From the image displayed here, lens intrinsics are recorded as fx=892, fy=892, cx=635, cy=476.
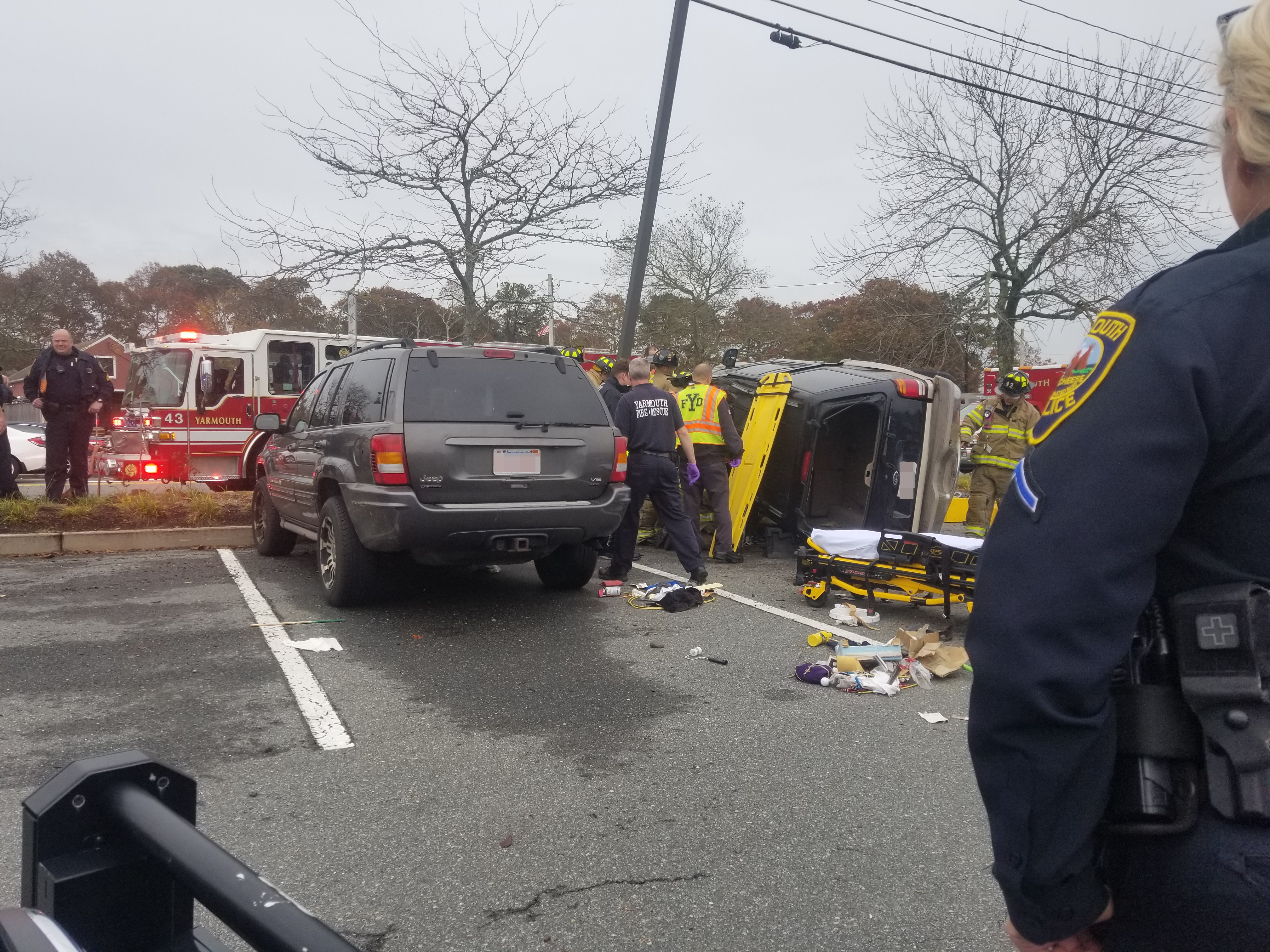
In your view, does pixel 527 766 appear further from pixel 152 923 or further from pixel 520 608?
pixel 520 608

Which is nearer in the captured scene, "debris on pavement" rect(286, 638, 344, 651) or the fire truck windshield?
"debris on pavement" rect(286, 638, 344, 651)

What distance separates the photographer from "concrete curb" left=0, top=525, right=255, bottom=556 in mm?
8344

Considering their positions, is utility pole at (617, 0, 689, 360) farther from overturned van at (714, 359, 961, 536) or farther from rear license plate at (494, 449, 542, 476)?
rear license plate at (494, 449, 542, 476)

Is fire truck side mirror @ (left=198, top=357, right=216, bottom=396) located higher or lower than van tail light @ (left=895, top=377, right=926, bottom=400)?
lower

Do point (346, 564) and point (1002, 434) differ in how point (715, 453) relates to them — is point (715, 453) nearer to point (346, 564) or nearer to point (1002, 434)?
point (1002, 434)

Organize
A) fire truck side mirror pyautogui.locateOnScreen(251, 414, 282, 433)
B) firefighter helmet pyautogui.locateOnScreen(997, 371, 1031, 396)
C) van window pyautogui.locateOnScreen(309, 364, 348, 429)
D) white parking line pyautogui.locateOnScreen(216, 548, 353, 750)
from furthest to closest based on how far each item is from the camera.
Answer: firefighter helmet pyautogui.locateOnScreen(997, 371, 1031, 396), fire truck side mirror pyautogui.locateOnScreen(251, 414, 282, 433), van window pyautogui.locateOnScreen(309, 364, 348, 429), white parking line pyautogui.locateOnScreen(216, 548, 353, 750)

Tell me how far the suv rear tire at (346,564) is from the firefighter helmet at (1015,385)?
6840mm

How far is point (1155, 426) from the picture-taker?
102cm

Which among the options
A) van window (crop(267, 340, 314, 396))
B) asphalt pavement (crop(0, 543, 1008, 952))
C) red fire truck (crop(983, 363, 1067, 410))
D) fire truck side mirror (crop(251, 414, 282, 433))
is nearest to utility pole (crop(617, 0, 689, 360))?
fire truck side mirror (crop(251, 414, 282, 433))

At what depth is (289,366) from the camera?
14.4 metres

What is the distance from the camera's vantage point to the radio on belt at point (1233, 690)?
3.33ft

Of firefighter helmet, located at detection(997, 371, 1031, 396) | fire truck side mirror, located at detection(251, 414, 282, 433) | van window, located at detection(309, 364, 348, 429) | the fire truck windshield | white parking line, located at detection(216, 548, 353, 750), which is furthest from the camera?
the fire truck windshield

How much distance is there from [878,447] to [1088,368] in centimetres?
778

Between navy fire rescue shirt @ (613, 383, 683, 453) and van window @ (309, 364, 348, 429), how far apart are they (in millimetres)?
2277
